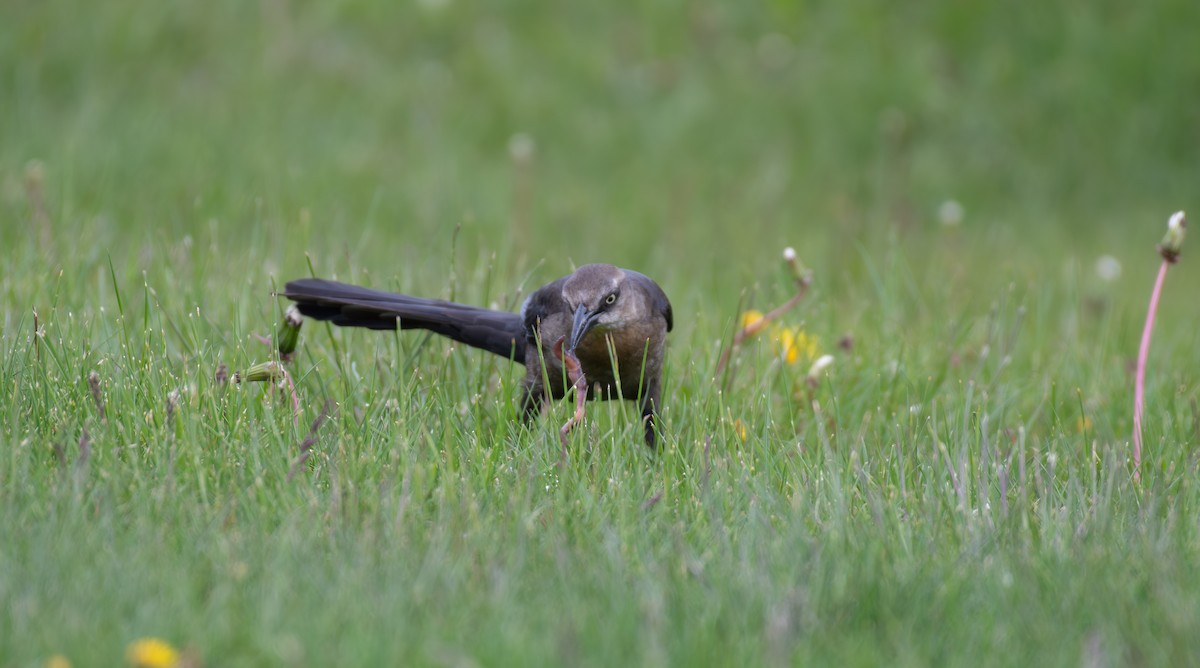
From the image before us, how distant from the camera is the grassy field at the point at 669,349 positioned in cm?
247

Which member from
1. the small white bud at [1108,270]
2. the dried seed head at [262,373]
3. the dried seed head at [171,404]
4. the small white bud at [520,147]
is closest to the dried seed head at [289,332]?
the dried seed head at [262,373]

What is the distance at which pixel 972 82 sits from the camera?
10.1m

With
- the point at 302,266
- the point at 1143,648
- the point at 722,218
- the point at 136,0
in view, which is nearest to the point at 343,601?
the point at 1143,648

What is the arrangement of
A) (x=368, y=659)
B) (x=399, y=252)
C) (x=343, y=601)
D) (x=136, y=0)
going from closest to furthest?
(x=368, y=659), (x=343, y=601), (x=399, y=252), (x=136, y=0)

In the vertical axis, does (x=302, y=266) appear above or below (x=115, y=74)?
below

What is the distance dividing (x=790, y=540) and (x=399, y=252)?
396cm

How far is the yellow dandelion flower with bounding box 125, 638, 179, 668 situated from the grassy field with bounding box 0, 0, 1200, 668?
0.21 feet

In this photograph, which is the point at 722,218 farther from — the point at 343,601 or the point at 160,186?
the point at 343,601

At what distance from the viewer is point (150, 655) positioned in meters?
2.12

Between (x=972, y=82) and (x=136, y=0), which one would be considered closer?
(x=136, y=0)

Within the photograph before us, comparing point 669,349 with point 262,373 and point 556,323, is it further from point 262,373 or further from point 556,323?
point 262,373

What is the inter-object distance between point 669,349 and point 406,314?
109cm

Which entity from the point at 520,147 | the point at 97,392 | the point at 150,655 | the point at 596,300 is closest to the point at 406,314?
the point at 596,300

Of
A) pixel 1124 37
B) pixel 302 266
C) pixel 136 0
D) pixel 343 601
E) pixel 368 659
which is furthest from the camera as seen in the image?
pixel 1124 37
